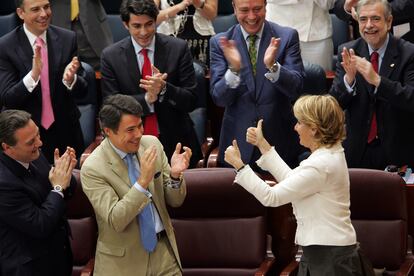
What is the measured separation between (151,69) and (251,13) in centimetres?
53

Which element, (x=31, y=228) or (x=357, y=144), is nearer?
(x=31, y=228)

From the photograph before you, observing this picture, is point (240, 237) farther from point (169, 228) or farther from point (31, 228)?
point (31, 228)

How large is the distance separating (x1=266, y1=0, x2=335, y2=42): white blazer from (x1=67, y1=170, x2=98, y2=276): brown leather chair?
5.62 feet

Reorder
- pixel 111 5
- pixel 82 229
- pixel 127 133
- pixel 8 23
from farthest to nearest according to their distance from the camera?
1. pixel 111 5
2. pixel 8 23
3. pixel 82 229
4. pixel 127 133

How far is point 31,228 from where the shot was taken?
361cm

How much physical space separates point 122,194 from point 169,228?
0.78 feet

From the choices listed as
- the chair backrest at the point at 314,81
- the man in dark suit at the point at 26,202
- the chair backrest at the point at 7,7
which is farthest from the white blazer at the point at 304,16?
the man in dark suit at the point at 26,202

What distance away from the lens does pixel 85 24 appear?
5480mm

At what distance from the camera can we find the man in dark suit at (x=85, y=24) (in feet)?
18.0

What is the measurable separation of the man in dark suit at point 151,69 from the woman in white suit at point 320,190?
1.06 metres

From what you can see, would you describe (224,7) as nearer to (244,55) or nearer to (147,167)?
(244,55)

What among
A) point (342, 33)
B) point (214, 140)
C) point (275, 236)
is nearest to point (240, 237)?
point (275, 236)

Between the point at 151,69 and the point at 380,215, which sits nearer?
the point at 380,215

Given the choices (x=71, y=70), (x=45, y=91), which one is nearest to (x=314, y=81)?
(x=71, y=70)
